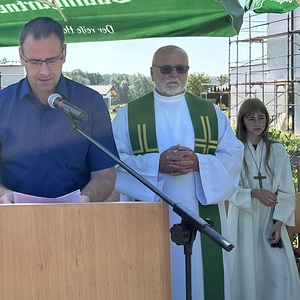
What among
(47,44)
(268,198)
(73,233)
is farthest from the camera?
(268,198)

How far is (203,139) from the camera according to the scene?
10.4 feet

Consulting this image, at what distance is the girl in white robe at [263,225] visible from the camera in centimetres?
373

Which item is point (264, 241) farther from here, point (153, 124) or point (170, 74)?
point (170, 74)

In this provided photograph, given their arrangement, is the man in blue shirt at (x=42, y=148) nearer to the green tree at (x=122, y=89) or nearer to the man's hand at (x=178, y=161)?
the man's hand at (x=178, y=161)

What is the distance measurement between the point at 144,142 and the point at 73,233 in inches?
62.8

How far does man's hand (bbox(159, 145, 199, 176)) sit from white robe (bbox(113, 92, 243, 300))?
0.04 meters

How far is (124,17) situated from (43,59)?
1.92m

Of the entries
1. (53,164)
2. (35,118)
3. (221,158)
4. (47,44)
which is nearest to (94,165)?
(53,164)

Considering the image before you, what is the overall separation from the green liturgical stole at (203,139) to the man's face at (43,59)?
3.39ft

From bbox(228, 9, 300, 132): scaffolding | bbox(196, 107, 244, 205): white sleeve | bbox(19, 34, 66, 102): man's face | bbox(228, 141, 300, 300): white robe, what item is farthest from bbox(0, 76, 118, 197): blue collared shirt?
bbox(228, 9, 300, 132): scaffolding

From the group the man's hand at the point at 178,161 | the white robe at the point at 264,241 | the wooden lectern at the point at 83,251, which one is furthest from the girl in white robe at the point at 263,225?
the wooden lectern at the point at 83,251

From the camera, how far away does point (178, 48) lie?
318cm

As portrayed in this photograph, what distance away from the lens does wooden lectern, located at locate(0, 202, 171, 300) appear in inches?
64.6

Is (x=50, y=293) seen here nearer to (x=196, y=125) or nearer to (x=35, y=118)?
(x=35, y=118)
